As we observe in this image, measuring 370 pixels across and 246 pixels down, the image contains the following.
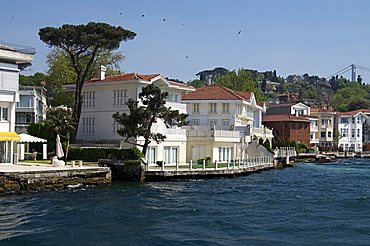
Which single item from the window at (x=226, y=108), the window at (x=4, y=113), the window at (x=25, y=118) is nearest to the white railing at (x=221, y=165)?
the window at (x=226, y=108)

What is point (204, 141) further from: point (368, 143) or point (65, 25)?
point (368, 143)

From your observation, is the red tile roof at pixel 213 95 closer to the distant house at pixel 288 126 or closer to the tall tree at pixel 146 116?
the tall tree at pixel 146 116

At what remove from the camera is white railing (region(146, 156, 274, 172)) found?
145 ft

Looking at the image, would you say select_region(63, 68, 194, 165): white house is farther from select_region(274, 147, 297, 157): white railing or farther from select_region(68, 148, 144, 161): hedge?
select_region(274, 147, 297, 157): white railing

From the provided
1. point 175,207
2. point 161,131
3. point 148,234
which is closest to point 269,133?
point 161,131

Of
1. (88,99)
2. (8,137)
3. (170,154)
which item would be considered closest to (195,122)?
(88,99)

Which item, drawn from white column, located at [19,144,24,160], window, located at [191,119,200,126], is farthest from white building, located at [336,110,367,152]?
white column, located at [19,144,24,160]

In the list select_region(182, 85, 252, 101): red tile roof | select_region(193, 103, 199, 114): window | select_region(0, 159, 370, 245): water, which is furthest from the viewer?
select_region(193, 103, 199, 114): window

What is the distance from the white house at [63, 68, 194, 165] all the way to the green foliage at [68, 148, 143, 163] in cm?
255

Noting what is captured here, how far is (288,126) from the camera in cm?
9731

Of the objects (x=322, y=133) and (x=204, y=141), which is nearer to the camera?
(x=204, y=141)

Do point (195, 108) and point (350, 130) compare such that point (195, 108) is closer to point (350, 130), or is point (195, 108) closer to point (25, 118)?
point (25, 118)

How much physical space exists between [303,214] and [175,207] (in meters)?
6.40

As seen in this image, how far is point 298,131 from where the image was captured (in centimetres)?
9894
